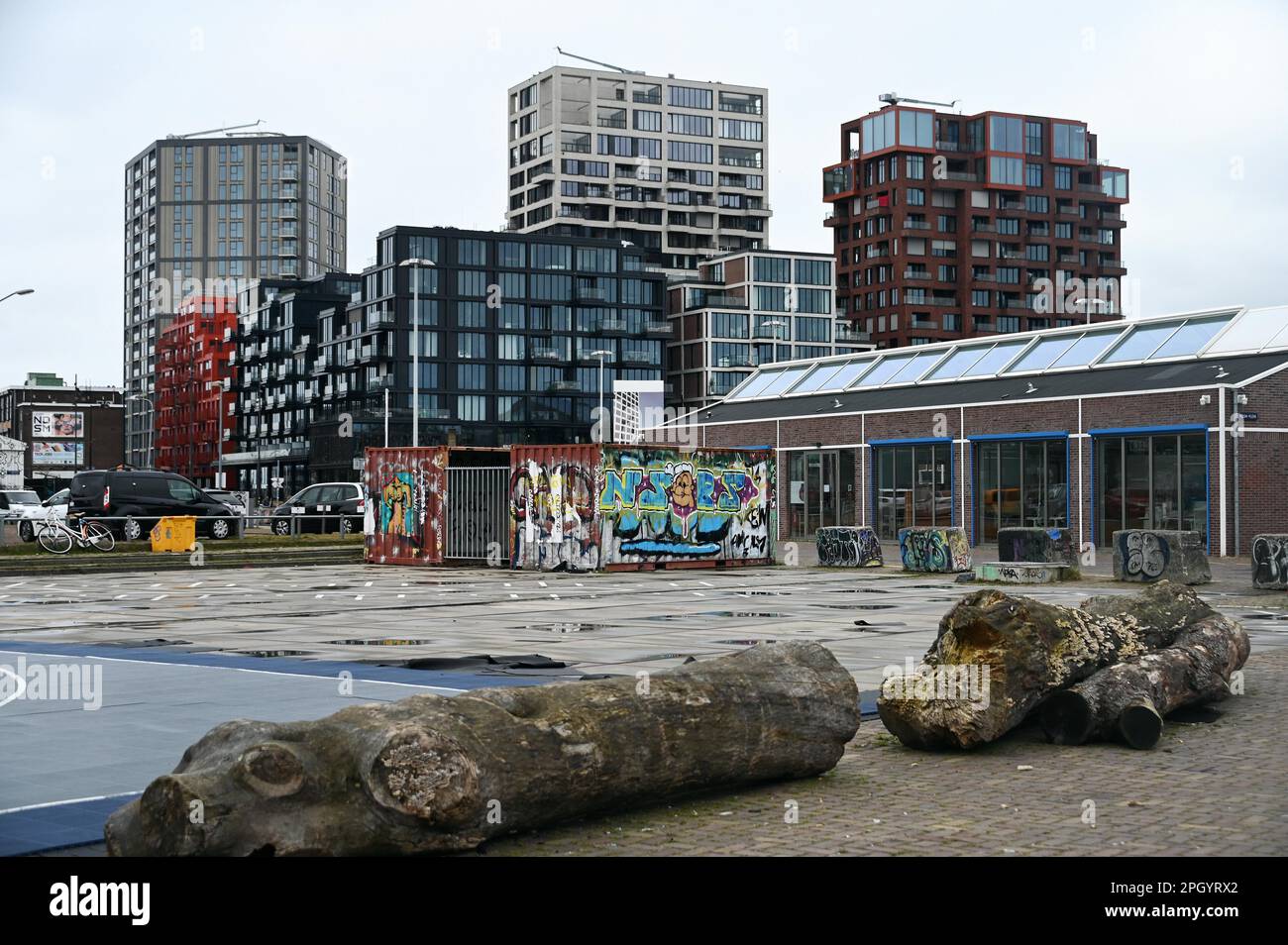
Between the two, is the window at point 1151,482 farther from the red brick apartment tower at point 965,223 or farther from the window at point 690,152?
the window at point 690,152

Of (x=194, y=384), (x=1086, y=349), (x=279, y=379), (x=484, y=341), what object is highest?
(x=484, y=341)

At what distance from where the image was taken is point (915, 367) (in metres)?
50.2

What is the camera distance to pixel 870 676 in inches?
481

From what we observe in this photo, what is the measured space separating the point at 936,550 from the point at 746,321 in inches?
4087

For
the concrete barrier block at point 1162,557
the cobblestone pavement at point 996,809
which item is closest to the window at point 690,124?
the concrete barrier block at point 1162,557

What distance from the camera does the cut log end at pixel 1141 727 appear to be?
8602 mm

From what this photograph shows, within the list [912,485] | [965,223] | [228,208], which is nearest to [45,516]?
[912,485]

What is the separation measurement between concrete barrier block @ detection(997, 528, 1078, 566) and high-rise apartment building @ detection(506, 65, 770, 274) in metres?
114

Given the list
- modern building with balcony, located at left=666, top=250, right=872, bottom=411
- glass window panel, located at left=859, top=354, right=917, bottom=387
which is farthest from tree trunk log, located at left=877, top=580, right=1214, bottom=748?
modern building with balcony, located at left=666, top=250, right=872, bottom=411

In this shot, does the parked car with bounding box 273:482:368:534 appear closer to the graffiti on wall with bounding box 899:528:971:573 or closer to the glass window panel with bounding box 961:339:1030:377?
the glass window panel with bounding box 961:339:1030:377

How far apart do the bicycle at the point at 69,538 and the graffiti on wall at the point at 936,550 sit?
21206 millimetres

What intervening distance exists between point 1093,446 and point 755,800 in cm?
3567

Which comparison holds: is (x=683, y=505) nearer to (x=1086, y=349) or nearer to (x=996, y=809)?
(x=1086, y=349)
